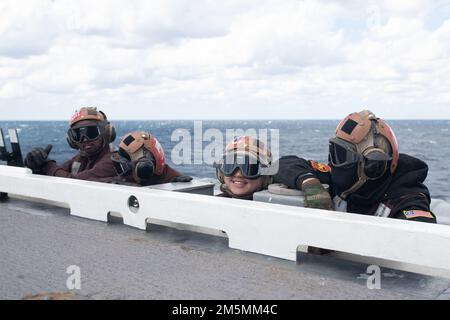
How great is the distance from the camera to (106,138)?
602 cm

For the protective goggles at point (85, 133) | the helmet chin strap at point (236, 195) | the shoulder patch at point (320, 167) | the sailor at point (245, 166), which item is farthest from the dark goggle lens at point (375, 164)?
the protective goggles at point (85, 133)

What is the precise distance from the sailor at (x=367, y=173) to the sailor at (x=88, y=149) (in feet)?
8.27

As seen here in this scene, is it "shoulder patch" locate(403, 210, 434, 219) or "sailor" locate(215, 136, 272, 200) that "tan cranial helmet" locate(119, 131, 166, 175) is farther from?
"shoulder patch" locate(403, 210, 434, 219)

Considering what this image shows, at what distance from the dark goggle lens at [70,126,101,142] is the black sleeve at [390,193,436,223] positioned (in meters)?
3.57

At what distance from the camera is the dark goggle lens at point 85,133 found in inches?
229

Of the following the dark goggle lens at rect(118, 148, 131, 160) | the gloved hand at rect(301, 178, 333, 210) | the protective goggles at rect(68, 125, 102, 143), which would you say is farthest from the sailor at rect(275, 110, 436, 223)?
the protective goggles at rect(68, 125, 102, 143)

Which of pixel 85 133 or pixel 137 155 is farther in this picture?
pixel 85 133

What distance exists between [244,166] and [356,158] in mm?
996

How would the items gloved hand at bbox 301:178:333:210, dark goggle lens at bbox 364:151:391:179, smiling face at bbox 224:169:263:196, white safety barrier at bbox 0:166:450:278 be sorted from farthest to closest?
smiling face at bbox 224:169:263:196 < dark goggle lens at bbox 364:151:391:179 < gloved hand at bbox 301:178:333:210 < white safety barrier at bbox 0:166:450:278

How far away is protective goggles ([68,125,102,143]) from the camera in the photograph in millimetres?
5824

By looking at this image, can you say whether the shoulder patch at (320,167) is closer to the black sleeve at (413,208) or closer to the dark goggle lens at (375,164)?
the dark goggle lens at (375,164)

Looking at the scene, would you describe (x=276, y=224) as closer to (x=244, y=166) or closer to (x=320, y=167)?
(x=244, y=166)

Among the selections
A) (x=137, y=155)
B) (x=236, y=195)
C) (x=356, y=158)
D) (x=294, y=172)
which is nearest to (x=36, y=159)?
(x=137, y=155)

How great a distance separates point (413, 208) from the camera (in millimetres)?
3482
